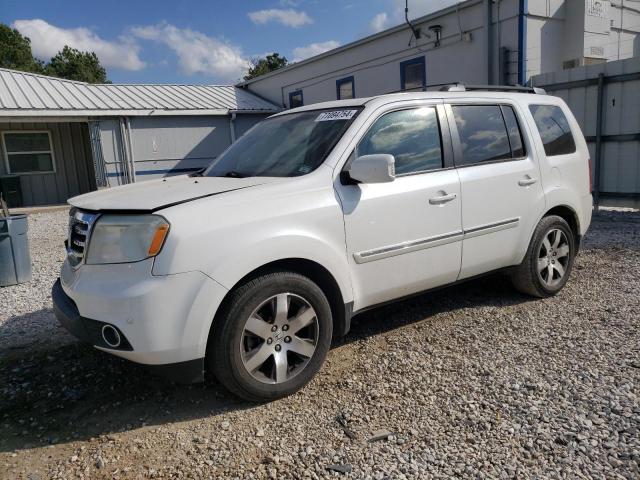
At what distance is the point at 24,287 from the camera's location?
20.3 ft

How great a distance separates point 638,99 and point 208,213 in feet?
29.3

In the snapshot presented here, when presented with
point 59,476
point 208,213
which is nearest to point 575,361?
point 208,213

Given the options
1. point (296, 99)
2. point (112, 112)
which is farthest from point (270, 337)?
point (296, 99)

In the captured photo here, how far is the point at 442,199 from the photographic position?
379cm

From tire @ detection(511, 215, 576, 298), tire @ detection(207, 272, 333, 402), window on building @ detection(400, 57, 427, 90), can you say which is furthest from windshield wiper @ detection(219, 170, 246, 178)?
window on building @ detection(400, 57, 427, 90)

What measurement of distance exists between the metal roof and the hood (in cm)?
1380

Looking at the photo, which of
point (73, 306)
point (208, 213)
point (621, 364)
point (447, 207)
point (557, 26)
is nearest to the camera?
point (208, 213)

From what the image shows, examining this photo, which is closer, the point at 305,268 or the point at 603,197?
the point at 305,268

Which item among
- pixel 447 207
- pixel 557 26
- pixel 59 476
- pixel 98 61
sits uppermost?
pixel 98 61

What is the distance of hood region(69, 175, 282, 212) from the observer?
2.94 m

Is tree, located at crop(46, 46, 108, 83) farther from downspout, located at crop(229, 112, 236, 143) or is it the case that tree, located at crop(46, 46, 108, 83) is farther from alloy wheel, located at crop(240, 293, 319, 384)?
alloy wheel, located at crop(240, 293, 319, 384)

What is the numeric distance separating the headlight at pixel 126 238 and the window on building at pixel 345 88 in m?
13.4

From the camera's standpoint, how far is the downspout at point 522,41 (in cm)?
1062

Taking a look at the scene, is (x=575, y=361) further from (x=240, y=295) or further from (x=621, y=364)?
(x=240, y=295)
